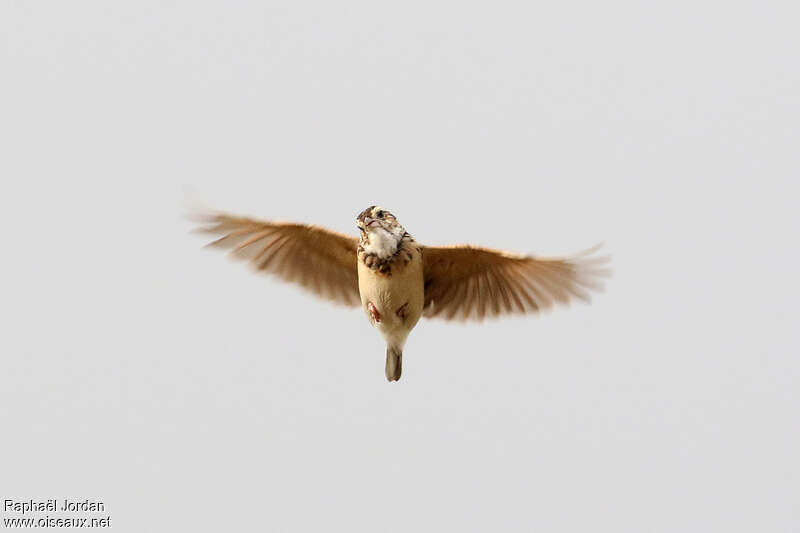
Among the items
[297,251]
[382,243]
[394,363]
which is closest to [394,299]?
[382,243]

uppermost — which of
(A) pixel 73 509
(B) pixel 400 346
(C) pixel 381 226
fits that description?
(C) pixel 381 226

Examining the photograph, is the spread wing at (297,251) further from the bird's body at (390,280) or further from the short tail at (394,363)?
the short tail at (394,363)

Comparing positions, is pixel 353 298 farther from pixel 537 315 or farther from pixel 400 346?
pixel 537 315

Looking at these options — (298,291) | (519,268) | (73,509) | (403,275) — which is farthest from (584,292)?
(73,509)

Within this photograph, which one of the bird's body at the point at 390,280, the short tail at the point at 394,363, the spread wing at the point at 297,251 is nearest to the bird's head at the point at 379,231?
the bird's body at the point at 390,280

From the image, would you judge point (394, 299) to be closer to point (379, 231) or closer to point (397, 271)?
point (397, 271)

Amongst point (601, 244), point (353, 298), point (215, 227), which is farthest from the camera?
point (353, 298)

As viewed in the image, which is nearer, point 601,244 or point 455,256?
point 601,244
